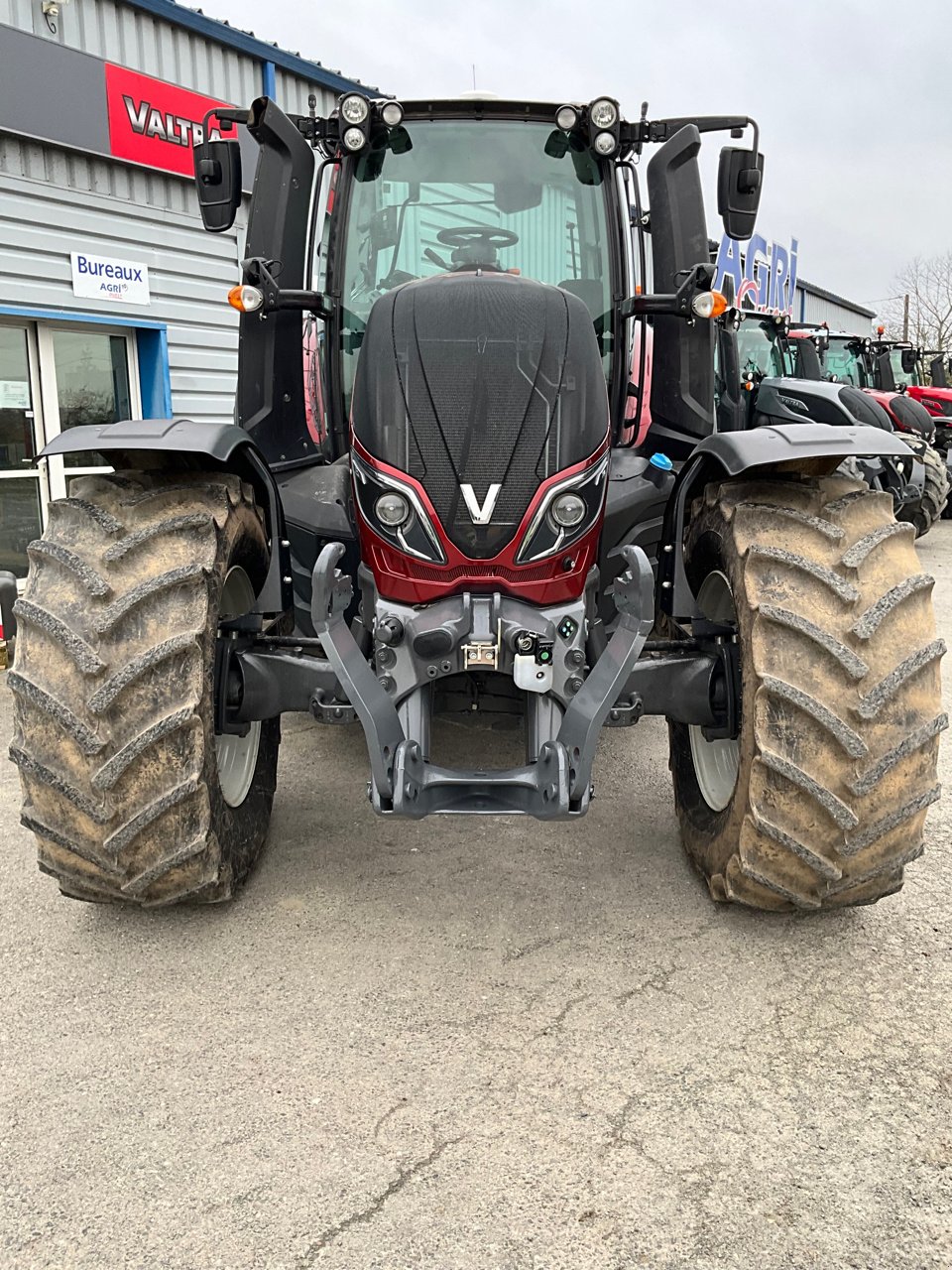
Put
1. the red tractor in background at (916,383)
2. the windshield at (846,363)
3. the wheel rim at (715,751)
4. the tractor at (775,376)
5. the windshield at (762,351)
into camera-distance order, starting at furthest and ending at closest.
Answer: the red tractor in background at (916,383), the windshield at (846,363), the windshield at (762,351), the tractor at (775,376), the wheel rim at (715,751)

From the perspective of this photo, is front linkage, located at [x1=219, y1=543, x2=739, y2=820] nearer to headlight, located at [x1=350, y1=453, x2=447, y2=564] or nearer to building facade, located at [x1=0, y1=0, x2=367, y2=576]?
headlight, located at [x1=350, y1=453, x2=447, y2=564]

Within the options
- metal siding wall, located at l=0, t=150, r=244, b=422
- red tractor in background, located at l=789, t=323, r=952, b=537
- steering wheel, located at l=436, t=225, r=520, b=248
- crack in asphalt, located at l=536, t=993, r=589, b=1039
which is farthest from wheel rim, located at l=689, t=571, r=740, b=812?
red tractor in background, located at l=789, t=323, r=952, b=537

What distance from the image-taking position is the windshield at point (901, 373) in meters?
15.4

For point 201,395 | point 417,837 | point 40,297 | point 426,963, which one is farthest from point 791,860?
point 201,395

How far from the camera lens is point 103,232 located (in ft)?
26.2

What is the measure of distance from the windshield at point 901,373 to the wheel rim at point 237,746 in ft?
45.6

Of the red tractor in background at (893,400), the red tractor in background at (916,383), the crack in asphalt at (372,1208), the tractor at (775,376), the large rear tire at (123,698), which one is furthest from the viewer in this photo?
the red tractor in background at (916,383)

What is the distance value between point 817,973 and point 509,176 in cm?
279

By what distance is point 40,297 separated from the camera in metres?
7.55

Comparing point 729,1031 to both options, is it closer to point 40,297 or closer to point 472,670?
point 472,670

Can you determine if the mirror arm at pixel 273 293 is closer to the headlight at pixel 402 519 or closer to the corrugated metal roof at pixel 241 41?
the headlight at pixel 402 519

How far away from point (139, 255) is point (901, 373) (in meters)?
12.1

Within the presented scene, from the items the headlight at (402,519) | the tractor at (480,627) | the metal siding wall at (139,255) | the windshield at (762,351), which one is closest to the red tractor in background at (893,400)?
the windshield at (762,351)

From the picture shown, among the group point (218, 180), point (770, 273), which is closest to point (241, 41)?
point (218, 180)
